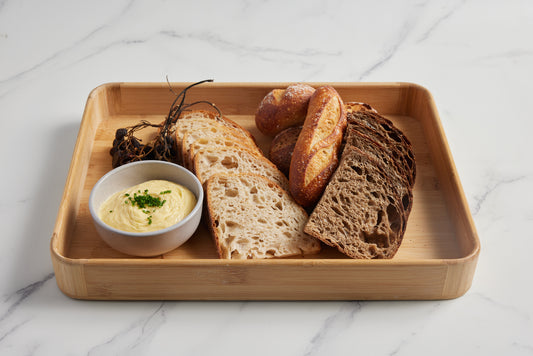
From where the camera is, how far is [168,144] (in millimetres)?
3396

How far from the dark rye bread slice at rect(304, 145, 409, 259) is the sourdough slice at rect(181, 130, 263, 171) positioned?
1.76 ft

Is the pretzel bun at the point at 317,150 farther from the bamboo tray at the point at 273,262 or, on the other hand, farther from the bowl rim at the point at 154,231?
the bowl rim at the point at 154,231

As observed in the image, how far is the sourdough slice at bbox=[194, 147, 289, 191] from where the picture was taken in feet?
10.8

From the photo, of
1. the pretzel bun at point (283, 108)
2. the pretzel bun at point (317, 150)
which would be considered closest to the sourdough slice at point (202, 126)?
the pretzel bun at point (283, 108)

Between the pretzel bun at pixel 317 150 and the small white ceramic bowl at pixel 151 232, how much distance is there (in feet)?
1.53

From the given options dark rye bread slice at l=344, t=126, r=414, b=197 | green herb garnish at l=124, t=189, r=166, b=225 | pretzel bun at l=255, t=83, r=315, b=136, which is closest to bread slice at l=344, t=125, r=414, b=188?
dark rye bread slice at l=344, t=126, r=414, b=197

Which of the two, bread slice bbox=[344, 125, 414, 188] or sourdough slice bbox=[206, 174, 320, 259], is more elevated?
bread slice bbox=[344, 125, 414, 188]

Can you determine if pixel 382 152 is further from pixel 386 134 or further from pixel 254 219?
pixel 254 219

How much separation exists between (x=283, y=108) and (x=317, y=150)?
1.38 ft

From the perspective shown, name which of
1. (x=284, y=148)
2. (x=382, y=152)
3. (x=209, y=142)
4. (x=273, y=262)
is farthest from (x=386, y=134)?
(x=273, y=262)

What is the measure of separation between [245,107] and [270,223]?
1.05 m

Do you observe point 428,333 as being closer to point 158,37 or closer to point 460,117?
point 460,117

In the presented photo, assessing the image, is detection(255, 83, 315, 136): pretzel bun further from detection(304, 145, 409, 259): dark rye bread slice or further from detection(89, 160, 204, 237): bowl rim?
detection(89, 160, 204, 237): bowl rim

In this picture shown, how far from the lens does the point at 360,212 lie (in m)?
3.06
